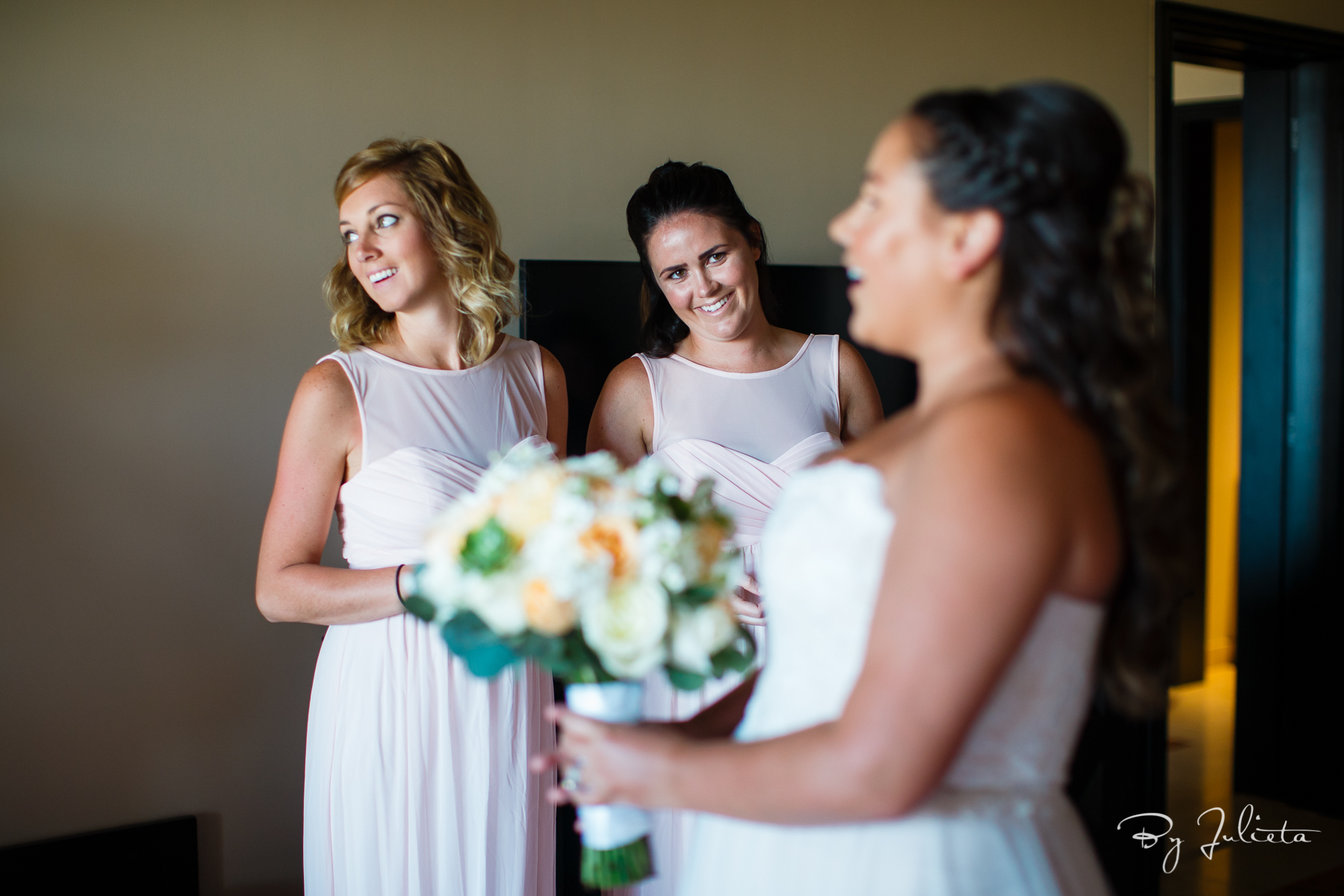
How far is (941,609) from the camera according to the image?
3.18 ft

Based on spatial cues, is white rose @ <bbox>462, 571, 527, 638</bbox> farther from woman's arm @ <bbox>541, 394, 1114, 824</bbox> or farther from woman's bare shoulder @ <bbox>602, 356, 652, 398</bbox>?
woman's bare shoulder @ <bbox>602, 356, 652, 398</bbox>

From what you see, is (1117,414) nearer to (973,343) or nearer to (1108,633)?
(973,343)

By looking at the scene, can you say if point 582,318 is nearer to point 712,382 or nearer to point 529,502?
point 712,382

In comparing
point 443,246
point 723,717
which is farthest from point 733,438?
point 723,717

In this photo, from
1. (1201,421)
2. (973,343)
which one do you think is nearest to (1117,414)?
(973,343)

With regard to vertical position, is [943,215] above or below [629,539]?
above

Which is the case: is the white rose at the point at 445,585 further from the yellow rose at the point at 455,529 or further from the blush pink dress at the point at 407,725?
the blush pink dress at the point at 407,725

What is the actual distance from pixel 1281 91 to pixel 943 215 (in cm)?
371

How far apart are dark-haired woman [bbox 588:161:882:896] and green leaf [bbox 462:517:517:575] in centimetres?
123

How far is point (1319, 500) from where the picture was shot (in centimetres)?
400

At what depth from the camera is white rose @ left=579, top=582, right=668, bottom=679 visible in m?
1.12

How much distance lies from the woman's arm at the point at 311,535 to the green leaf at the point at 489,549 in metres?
0.91

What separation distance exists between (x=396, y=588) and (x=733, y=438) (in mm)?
847
